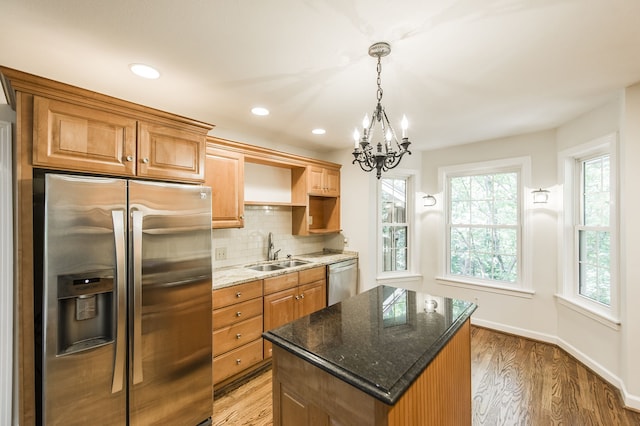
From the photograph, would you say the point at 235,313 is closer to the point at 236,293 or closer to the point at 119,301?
the point at 236,293

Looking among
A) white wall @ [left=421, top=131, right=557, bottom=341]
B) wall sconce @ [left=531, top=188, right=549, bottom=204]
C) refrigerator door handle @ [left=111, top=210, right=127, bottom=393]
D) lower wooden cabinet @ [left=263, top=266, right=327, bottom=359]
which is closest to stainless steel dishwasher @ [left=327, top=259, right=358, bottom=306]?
lower wooden cabinet @ [left=263, top=266, right=327, bottom=359]

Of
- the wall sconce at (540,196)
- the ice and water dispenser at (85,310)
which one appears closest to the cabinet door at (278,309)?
the ice and water dispenser at (85,310)

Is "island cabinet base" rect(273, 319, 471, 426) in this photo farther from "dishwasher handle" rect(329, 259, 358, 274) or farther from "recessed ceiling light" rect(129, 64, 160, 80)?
"dishwasher handle" rect(329, 259, 358, 274)

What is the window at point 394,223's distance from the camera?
13.6ft

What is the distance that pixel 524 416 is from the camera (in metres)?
2.13

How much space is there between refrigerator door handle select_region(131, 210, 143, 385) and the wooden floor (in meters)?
0.84

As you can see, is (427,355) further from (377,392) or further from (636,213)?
(636,213)

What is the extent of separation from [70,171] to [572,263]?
459cm

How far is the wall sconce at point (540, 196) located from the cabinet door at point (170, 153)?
367 centimetres

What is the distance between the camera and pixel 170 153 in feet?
6.76

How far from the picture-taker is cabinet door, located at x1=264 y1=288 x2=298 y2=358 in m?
2.77

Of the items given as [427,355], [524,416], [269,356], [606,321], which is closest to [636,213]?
[606,321]

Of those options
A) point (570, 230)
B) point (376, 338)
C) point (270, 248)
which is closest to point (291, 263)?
point (270, 248)

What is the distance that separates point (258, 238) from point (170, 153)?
1.64 meters
